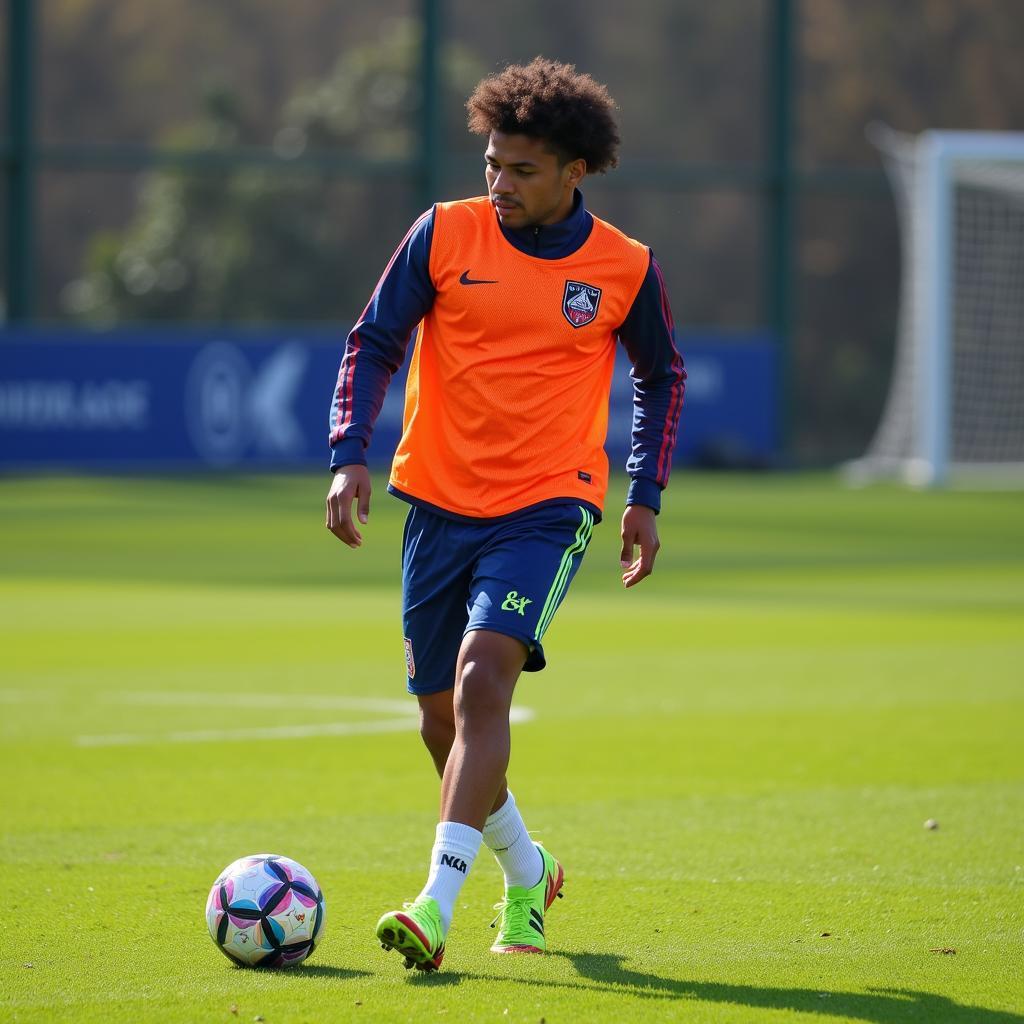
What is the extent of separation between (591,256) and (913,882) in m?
2.15

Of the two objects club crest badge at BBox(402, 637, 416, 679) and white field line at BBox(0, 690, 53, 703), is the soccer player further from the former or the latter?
white field line at BBox(0, 690, 53, 703)

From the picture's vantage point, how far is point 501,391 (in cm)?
548

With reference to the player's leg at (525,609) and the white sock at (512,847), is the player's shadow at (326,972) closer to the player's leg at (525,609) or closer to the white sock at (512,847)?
the player's leg at (525,609)

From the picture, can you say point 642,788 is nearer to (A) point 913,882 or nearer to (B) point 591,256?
(A) point 913,882

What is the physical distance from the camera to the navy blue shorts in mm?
5352

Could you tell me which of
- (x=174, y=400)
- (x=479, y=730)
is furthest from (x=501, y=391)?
(x=174, y=400)

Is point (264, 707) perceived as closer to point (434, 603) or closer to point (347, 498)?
point (434, 603)

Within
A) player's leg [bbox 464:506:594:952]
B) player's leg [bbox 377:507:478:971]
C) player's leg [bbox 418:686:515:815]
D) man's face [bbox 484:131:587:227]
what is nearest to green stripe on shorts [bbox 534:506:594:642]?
player's leg [bbox 464:506:594:952]

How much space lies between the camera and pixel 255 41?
4359 centimetres

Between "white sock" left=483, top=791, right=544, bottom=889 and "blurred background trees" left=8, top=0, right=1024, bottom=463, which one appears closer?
"white sock" left=483, top=791, right=544, bottom=889

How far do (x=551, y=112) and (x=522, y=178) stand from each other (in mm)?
190

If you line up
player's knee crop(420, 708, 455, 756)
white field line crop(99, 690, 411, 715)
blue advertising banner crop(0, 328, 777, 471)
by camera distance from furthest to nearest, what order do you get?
blue advertising banner crop(0, 328, 777, 471), white field line crop(99, 690, 411, 715), player's knee crop(420, 708, 455, 756)

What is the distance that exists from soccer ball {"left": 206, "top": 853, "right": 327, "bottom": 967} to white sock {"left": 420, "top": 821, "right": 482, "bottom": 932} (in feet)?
1.10

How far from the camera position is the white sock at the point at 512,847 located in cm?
554
